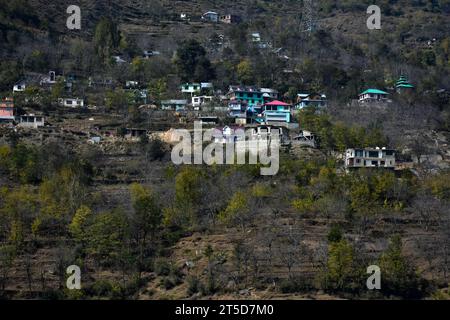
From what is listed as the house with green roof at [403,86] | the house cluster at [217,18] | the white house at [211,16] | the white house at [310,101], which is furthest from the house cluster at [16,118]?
the white house at [211,16]

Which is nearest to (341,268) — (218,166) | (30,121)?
(218,166)

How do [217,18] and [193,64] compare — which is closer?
[193,64]

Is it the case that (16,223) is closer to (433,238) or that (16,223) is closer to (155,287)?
(155,287)

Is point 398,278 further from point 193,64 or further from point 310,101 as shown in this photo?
point 193,64

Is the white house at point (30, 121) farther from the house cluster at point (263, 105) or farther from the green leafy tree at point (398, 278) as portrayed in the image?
the green leafy tree at point (398, 278)

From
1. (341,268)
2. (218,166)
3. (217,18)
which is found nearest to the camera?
(341,268)

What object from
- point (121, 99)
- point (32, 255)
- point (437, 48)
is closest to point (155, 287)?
point (32, 255)
